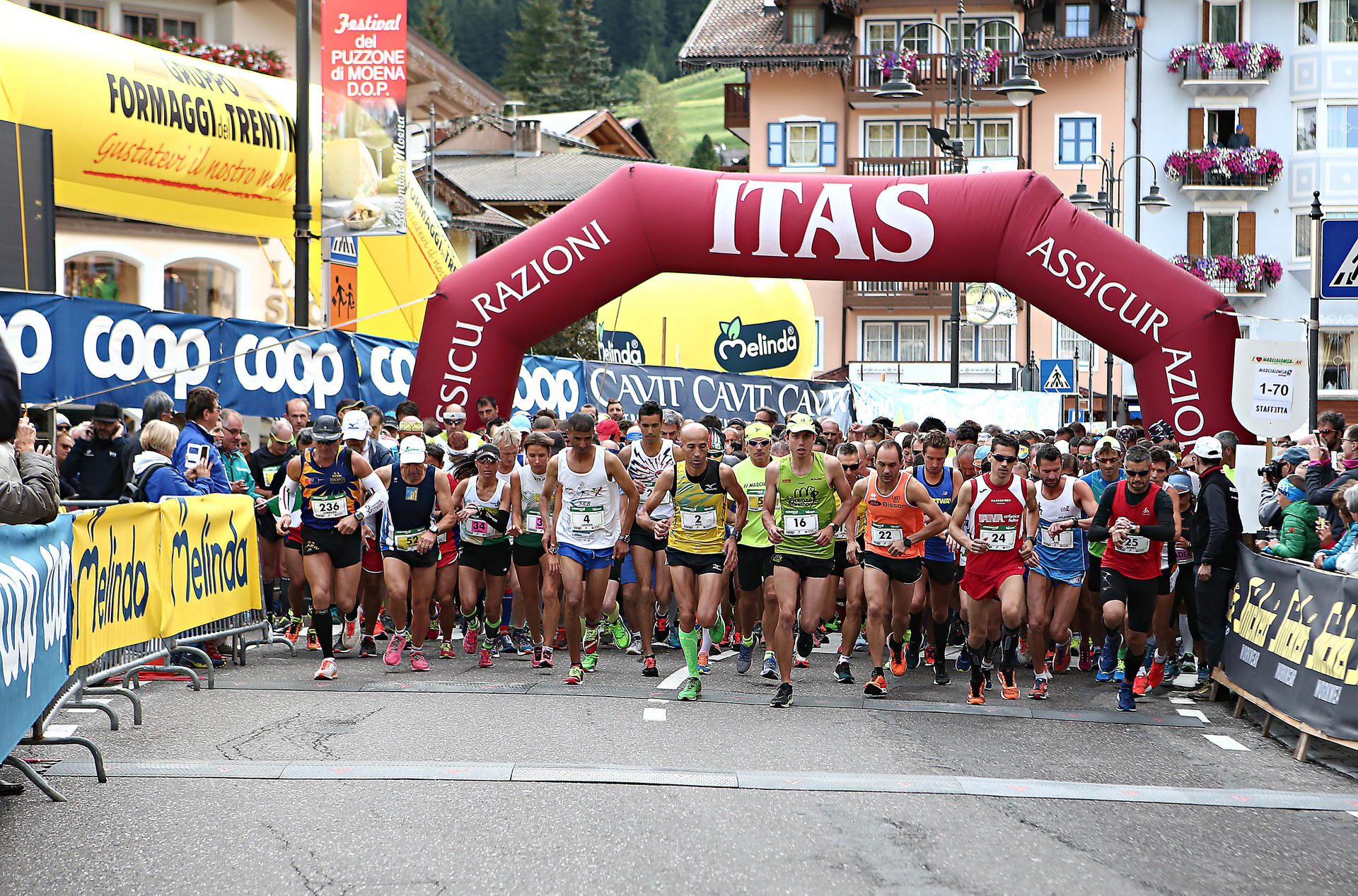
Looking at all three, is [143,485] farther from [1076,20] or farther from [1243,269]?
[1076,20]

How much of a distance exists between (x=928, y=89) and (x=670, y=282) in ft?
75.2

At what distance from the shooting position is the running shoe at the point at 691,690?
34.7ft

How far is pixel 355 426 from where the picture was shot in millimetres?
11766

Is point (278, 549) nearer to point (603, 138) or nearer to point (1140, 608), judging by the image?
point (1140, 608)

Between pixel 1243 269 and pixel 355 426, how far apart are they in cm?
4280

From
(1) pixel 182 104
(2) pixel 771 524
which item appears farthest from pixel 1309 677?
(1) pixel 182 104

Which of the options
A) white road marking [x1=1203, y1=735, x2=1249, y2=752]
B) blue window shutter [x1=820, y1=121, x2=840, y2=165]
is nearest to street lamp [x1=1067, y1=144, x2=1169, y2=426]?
blue window shutter [x1=820, y1=121, x2=840, y2=165]

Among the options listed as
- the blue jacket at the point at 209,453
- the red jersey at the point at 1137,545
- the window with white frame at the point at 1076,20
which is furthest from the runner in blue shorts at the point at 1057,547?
the window with white frame at the point at 1076,20

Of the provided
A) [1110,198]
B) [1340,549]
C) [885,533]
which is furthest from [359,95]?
[1110,198]

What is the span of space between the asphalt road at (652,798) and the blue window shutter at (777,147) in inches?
1678

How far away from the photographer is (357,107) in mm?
16281

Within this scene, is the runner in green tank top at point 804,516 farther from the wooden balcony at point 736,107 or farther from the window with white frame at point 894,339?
the wooden balcony at point 736,107

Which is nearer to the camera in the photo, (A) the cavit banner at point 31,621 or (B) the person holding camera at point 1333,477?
(A) the cavit banner at point 31,621

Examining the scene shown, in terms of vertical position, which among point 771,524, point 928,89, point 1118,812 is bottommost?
point 1118,812
